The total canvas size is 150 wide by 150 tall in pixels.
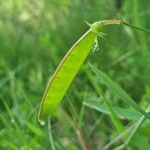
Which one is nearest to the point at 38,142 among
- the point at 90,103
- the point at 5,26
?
the point at 90,103

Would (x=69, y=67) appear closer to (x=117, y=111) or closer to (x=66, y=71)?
(x=66, y=71)

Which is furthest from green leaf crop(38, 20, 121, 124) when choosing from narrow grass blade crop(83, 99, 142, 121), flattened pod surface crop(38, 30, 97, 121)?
narrow grass blade crop(83, 99, 142, 121)

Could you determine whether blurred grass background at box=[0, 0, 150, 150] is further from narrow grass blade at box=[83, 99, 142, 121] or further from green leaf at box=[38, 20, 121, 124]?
green leaf at box=[38, 20, 121, 124]

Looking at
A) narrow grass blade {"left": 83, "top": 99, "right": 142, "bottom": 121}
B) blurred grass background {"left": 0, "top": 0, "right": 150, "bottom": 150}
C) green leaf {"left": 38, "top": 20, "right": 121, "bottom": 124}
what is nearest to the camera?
green leaf {"left": 38, "top": 20, "right": 121, "bottom": 124}

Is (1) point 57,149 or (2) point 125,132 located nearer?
(2) point 125,132

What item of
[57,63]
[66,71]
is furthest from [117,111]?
[57,63]

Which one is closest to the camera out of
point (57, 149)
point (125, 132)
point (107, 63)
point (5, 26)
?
point (125, 132)

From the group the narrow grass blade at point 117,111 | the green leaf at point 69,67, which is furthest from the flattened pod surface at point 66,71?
the narrow grass blade at point 117,111

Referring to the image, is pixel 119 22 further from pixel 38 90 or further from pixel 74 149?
pixel 38 90
